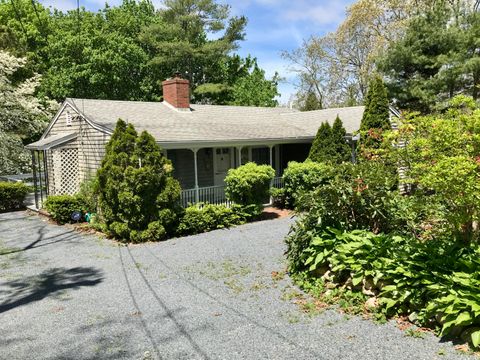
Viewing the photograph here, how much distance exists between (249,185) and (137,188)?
3.66m

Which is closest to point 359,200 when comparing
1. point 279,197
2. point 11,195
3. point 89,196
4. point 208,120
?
point 279,197

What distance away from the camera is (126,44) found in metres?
30.4

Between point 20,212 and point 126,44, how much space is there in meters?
18.7

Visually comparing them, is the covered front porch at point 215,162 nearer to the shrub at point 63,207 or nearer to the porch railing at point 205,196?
the porch railing at point 205,196

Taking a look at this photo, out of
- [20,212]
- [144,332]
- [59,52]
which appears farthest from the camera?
[59,52]

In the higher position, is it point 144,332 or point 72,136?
point 72,136

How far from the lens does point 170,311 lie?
6.01 m

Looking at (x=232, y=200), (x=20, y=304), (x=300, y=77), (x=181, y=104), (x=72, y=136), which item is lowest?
(x=20, y=304)

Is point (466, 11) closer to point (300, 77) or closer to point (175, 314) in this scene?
point (300, 77)

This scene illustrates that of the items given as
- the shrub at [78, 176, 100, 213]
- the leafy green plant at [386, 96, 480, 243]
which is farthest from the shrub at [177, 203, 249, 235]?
the leafy green plant at [386, 96, 480, 243]

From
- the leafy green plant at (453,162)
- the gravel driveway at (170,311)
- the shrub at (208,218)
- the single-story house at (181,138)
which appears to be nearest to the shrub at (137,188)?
the shrub at (208,218)

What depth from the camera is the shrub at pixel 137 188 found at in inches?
410

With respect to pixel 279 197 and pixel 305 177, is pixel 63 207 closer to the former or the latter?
pixel 279 197

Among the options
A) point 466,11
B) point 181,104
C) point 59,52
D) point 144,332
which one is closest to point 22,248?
point 144,332
